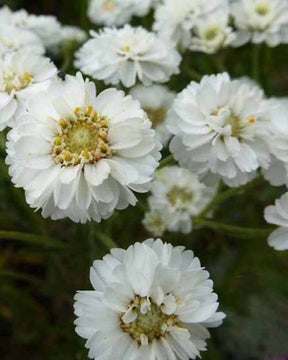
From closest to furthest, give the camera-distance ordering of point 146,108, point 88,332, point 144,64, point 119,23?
point 88,332 → point 144,64 → point 146,108 → point 119,23

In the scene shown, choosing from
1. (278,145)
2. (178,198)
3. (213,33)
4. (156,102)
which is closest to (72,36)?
(156,102)

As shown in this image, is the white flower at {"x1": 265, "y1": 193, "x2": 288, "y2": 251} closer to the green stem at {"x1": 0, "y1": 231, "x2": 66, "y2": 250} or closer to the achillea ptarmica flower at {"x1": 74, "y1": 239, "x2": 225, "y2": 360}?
the achillea ptarmica flower at {"x1": 74, "y1": 239, "x2": 225, "y2": 360}

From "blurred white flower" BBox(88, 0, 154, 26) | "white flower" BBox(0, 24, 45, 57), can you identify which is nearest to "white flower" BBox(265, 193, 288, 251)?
"white flower" BBox(0, 24, 45, 57)

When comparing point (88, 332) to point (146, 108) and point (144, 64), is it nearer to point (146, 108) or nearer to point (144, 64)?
point (144, 64)

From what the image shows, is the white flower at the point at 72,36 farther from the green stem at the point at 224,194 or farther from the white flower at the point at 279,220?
the white flower at the point at 279,220

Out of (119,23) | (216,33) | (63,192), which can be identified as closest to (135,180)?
(63,192)
